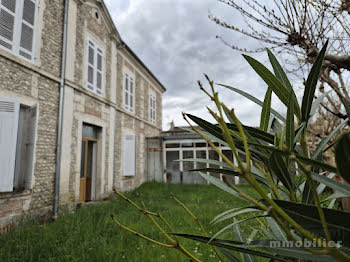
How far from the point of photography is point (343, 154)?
0.30 m

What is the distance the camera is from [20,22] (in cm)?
420

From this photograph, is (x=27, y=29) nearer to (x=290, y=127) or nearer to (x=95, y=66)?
(x=95, y=66)

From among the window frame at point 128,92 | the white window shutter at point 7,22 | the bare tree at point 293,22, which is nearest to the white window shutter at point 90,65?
the window frame at point 128,92

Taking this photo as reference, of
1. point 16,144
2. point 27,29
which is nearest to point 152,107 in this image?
point 27,29

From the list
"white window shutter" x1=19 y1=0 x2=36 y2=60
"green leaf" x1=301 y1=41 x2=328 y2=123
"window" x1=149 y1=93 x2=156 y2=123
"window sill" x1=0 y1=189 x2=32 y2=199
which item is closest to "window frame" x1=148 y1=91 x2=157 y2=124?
A: "window" x1=149 y1=93 x2=156 y2=123

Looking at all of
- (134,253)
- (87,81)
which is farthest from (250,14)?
(87,81)

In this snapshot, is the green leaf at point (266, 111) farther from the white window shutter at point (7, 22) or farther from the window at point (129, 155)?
the window at point (129, 155)

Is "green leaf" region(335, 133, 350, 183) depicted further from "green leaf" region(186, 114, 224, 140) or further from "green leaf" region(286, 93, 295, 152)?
"green leaf" region(186, 114, 224, 140)

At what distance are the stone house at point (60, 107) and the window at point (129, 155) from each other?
4 centimetres

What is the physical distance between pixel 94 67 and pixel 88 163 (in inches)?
121

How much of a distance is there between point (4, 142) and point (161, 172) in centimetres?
740

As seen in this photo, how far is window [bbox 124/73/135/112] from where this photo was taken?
8680mm

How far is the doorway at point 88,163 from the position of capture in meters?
6.23

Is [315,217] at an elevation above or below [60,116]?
below
